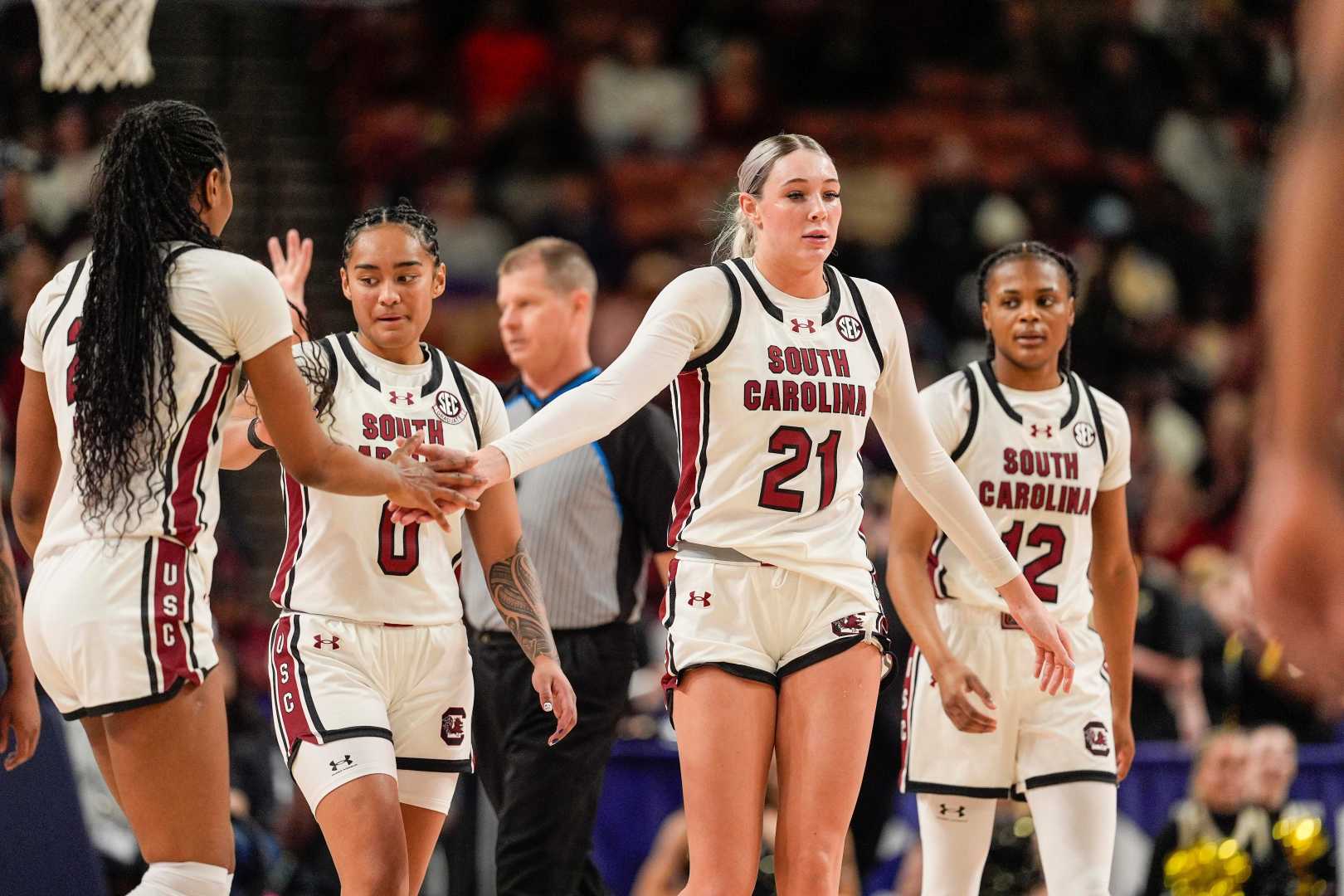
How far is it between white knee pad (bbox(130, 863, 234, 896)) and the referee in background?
194 cm

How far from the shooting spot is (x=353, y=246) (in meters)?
5.36

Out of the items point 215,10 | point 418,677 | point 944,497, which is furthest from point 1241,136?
point 418,677

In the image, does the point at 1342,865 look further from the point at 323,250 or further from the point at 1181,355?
the point at 323,250

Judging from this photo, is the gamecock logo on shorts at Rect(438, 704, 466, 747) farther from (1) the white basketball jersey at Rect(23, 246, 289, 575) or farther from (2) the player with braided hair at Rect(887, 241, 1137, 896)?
(2) the player with braided hair at Rect(887, 241, 1137, 896)

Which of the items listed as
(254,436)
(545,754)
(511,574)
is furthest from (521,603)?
(545,754)

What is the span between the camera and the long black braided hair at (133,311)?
4.30 m

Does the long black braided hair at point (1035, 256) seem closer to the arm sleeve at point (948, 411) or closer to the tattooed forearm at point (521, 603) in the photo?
the arm sleeve at point (948, 411)

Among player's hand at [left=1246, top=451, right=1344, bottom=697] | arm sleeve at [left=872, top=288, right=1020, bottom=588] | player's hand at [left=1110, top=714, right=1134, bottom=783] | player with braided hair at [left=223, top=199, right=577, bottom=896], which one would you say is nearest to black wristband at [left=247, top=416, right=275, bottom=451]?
player with braided hair at [left=223, top=199, right=577, bottom=896]

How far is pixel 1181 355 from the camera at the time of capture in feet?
45.4

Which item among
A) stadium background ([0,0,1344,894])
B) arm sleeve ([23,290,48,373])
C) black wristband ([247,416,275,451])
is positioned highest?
stadium background ([0,0,1344,894])

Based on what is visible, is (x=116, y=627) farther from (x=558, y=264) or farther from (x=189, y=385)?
(x=558, y=264)

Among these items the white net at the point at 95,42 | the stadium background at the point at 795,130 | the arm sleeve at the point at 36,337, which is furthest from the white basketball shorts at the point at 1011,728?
the stadium background at the point at 795,130

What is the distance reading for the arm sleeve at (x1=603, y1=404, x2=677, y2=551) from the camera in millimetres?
6457

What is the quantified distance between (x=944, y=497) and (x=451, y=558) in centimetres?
155
